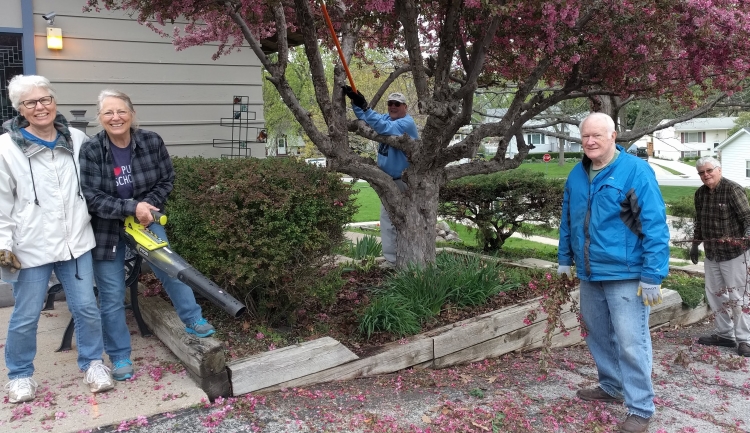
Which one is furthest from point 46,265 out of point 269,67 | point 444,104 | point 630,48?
point 630,48

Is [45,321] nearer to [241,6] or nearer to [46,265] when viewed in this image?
[46,265]

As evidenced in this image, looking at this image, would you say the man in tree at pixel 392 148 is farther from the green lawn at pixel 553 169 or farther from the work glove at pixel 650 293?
the green lawn at pixel 553 169

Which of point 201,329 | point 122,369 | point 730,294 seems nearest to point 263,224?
point 201,329

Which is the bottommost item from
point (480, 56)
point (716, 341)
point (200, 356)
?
point (716, 341)

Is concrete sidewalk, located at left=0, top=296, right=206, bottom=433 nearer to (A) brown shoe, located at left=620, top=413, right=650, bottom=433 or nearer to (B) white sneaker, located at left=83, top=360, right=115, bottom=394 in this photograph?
(B) white sneaker, located at left=83, top=360, right=115, bottom=394

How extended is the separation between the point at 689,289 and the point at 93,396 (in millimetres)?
5870

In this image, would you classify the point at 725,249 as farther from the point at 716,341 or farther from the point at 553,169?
the point at 553,169

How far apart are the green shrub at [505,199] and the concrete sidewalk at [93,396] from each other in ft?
16.0

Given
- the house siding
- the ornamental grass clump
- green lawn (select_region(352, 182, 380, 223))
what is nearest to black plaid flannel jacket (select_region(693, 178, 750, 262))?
the ornamental grass clump

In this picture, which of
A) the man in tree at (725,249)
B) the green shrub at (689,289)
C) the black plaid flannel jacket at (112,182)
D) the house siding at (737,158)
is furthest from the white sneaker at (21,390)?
the house siding at (737,158)

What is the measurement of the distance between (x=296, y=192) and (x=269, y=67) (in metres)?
1.62

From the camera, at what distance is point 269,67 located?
196 inches

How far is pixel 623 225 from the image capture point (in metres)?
3.35

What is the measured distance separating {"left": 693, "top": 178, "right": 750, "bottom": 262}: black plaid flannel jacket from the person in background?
4.48 m
